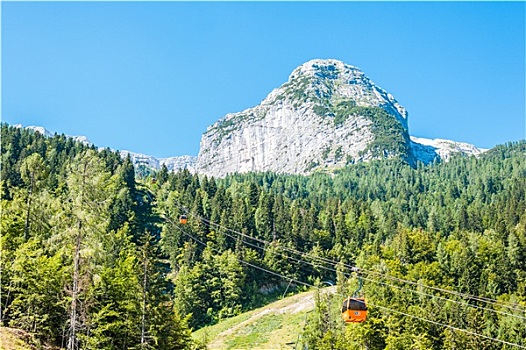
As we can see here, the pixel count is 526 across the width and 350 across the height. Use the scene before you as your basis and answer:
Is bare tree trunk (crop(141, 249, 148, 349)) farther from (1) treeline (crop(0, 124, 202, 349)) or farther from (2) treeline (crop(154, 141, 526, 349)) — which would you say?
(2) treeline (crop(154, 141, 526, 349))

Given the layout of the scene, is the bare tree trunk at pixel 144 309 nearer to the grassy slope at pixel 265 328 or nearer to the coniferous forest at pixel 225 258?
the coniferous forest at pixel 225 258

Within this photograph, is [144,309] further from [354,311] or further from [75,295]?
[354,311]

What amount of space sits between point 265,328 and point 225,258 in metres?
24.9

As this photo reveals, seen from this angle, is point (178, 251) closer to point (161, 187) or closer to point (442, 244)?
point (161, 187)

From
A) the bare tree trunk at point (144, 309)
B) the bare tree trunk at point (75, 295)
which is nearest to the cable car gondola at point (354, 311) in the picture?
the bare tree trunk at point (144, 309)

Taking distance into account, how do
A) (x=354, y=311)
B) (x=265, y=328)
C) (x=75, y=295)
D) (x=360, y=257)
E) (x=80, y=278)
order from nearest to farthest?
(x=75, y=295)
(x=80, y=278)
(x=354, y=311)
(x=265, y=328)
(x=360, y=257)

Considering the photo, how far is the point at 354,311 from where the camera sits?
38.4 m

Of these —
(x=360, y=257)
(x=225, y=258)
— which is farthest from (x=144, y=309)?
(x=360, y=257)

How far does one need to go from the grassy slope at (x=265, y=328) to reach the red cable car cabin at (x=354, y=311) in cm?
4240

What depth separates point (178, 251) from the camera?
384 ft

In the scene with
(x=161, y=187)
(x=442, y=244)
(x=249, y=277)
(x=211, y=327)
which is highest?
(x=161, y=187)

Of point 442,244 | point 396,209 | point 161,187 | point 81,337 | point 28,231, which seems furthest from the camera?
point 396,209

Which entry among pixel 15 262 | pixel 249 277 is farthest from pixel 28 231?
pixel 249 277

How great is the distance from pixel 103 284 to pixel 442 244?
82.5 meters
